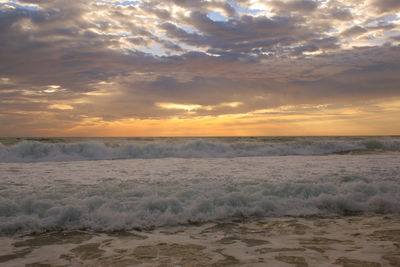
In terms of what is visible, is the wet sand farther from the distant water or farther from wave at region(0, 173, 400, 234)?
the distant water

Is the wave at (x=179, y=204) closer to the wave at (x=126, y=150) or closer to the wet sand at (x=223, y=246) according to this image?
the wet sand at (x=223, y=246)

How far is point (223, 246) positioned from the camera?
4.01 meters

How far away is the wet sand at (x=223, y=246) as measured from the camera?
3506 mm

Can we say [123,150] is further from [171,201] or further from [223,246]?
[223,246]

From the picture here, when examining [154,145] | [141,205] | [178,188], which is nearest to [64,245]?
[141,205]

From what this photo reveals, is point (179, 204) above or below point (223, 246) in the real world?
above

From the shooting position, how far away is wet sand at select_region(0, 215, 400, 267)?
3.51m

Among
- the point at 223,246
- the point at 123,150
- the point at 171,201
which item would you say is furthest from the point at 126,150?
the point at 223,246

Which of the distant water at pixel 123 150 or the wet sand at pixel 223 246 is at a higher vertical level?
the distant water at pixel 123 150

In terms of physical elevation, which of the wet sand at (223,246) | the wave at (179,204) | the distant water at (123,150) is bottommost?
the wet sand at (223,246)

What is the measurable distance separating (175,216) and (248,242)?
159cm

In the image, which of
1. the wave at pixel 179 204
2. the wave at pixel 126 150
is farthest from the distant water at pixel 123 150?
the wave at pixel 179 204

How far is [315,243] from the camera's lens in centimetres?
409

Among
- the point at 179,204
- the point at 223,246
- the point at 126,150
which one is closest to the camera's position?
the point at 223,246
